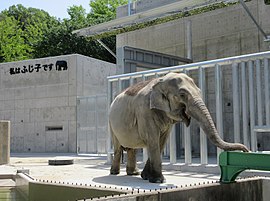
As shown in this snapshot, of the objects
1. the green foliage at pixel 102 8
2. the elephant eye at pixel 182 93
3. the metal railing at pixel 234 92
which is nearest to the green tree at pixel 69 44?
the green foliage at pixel 102 8

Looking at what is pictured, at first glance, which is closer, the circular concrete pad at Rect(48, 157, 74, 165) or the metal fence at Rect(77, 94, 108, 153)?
the circular concrete pad at Rect(48, 157, 74, 165)

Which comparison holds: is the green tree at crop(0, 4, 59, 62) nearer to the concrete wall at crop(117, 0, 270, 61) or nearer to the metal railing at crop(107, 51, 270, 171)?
the concrete wall at crop(117, 0, 270, 61)

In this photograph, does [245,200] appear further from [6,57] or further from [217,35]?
[6,57]

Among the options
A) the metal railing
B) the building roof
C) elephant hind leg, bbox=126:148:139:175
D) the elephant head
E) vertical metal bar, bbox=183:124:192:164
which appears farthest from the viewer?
the building roof

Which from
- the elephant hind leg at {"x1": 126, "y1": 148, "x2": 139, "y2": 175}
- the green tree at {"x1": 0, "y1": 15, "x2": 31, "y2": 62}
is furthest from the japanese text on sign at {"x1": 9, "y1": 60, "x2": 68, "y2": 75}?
the green tree at {"x1": 0, "y1": 15, "x2": 31, "y2": 62}

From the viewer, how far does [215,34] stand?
17078 millimetres

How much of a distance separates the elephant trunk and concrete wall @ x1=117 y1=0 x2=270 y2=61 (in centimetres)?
962

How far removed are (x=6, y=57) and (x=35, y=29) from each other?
175 inches

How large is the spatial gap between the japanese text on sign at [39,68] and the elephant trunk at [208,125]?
16.6 m

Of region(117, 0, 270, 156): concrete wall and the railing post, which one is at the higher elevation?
region(117, 0, 270, 156): concrete wall

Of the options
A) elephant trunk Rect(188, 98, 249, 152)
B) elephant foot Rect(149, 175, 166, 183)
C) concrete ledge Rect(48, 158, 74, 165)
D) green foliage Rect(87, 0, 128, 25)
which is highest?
green foliage Rect(87, 0, 128, 25)

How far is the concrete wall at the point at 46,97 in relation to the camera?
2211 cm

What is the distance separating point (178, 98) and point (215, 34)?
10.7 m

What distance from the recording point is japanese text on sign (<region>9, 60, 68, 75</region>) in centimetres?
2244
